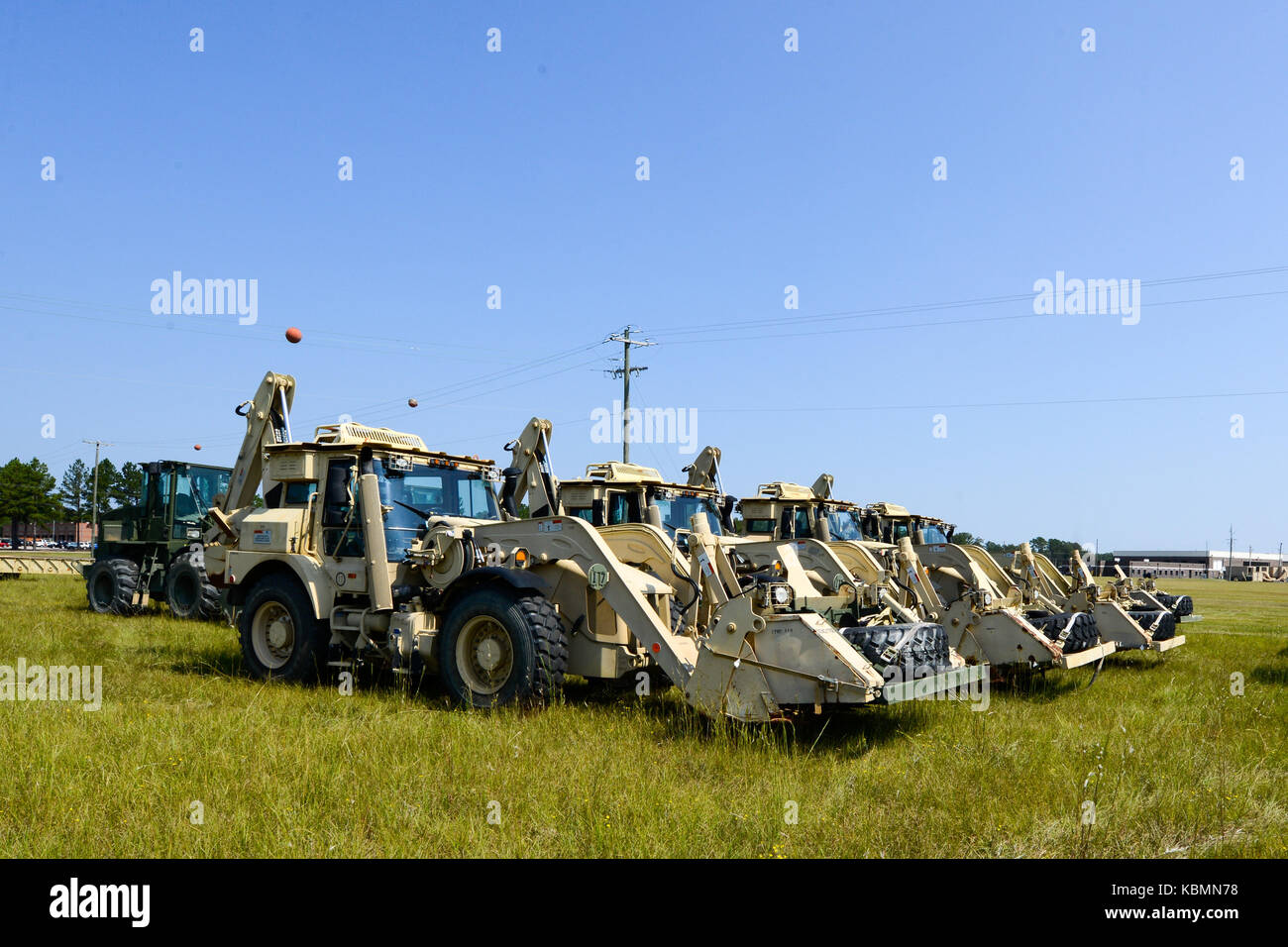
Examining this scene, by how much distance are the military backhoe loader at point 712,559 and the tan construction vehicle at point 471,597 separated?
0.25ft

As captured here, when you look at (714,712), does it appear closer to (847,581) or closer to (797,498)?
(847,581)

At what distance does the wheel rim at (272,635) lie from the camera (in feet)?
30.9

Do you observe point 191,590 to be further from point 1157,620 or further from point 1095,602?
point 1157,620

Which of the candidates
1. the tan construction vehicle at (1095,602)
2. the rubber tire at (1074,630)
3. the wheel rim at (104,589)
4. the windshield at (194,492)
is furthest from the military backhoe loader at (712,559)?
the wheel rim at (104,589)

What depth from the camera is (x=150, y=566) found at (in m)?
17.1

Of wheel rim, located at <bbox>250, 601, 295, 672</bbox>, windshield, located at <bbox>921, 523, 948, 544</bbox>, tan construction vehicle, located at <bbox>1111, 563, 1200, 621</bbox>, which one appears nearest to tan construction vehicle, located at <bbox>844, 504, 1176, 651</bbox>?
tan construction vehicle, located at <bbox>1111, 563, 1200, 621</bbox>

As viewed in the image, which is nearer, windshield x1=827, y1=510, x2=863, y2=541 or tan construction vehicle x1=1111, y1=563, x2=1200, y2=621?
tan construction vehicle x1=1111, y1=563, x2=1200, y2=621

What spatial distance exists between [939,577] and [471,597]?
7.81 m

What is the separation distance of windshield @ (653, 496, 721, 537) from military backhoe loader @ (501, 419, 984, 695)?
2 centimetres

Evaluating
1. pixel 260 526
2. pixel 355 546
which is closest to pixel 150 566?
pixel 260 526

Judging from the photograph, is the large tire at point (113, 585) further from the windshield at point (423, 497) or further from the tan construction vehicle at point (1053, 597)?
the tan construction vehicle at point (1053, 597)

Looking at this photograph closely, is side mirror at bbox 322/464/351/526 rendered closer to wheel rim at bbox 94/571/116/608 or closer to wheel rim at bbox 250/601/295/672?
wheel rim at bbox 250/601/295/672

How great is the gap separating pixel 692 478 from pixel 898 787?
11541 millimetres

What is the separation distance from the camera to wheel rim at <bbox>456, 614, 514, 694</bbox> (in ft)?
25.2
